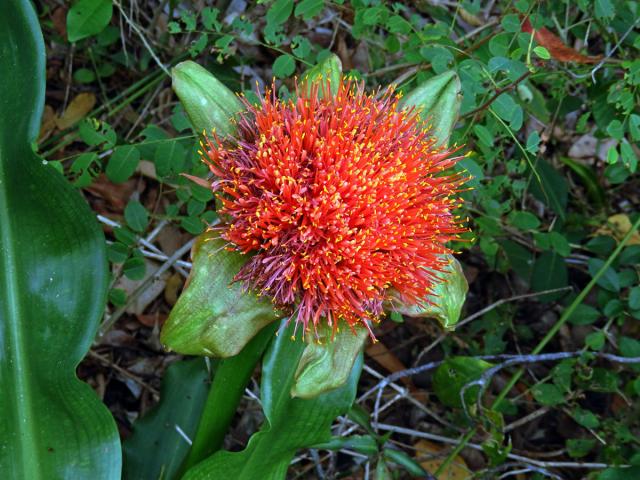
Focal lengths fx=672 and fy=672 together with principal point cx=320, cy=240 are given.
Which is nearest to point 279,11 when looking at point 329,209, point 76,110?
point 329,209

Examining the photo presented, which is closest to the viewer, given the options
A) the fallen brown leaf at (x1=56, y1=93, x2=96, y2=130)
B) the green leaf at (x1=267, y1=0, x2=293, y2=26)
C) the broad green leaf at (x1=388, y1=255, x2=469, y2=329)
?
the broad green leaf at (x1=388, y1=255, x2=469, y2=329)

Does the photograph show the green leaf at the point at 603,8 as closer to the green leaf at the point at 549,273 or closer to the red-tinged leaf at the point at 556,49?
the red-tinged leaf at the point at 556,49

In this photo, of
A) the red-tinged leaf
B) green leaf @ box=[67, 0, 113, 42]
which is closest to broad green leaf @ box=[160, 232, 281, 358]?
green leaf @ box=[67, 0, 113, 42]

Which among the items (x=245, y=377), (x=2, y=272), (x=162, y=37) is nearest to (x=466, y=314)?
(x=245, y=377)

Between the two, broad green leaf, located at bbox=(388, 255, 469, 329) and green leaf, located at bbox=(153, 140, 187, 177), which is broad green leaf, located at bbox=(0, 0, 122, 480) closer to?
green leaf, located at bbox=(153, 140, 187, 177)

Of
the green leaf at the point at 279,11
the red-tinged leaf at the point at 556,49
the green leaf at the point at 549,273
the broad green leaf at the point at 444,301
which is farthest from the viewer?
the green leaf at the point at 549,273

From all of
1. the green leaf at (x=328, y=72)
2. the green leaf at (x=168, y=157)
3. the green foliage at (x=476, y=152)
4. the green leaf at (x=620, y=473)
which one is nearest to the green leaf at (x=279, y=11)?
the green foliage at (x=476, y=152)

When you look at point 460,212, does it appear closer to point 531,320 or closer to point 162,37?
point 531,320
